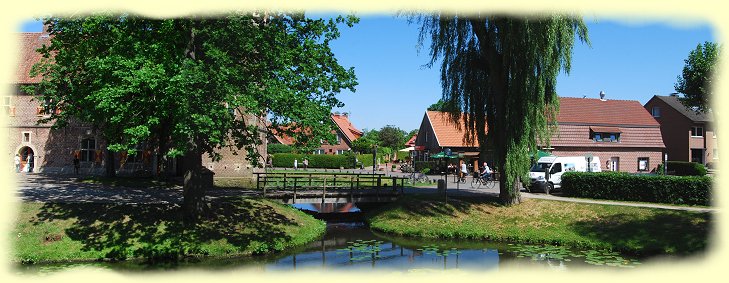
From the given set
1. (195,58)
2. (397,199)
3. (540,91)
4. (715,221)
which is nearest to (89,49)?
(195,58)

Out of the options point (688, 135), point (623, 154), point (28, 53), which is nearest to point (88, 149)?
point (28, 53)

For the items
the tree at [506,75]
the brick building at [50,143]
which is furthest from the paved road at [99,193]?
the brick building at [50,143]

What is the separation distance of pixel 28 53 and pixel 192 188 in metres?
23.3

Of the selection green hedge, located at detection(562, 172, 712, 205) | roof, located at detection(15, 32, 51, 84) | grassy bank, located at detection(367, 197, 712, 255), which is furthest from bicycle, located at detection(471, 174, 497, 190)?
roof, located at detection(15, 32, 51, 84)

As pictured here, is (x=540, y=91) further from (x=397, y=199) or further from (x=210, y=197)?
(x=210, y=197)

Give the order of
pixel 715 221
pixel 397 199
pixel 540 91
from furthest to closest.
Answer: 1. pixel 397 199
2. pixel 540 91
3. pixel 715 221

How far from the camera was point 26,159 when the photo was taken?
33.1 metres

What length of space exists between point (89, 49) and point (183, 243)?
A: 7247 millimetres

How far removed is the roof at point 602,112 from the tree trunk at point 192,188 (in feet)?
114

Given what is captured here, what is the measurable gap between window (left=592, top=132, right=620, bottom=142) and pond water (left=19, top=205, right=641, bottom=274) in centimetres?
3037

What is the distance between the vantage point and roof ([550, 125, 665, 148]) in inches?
1724

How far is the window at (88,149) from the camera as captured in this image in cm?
3266

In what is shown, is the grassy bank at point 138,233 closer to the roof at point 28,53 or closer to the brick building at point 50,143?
the brick building at point 50,143

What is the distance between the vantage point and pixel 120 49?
15211mm
